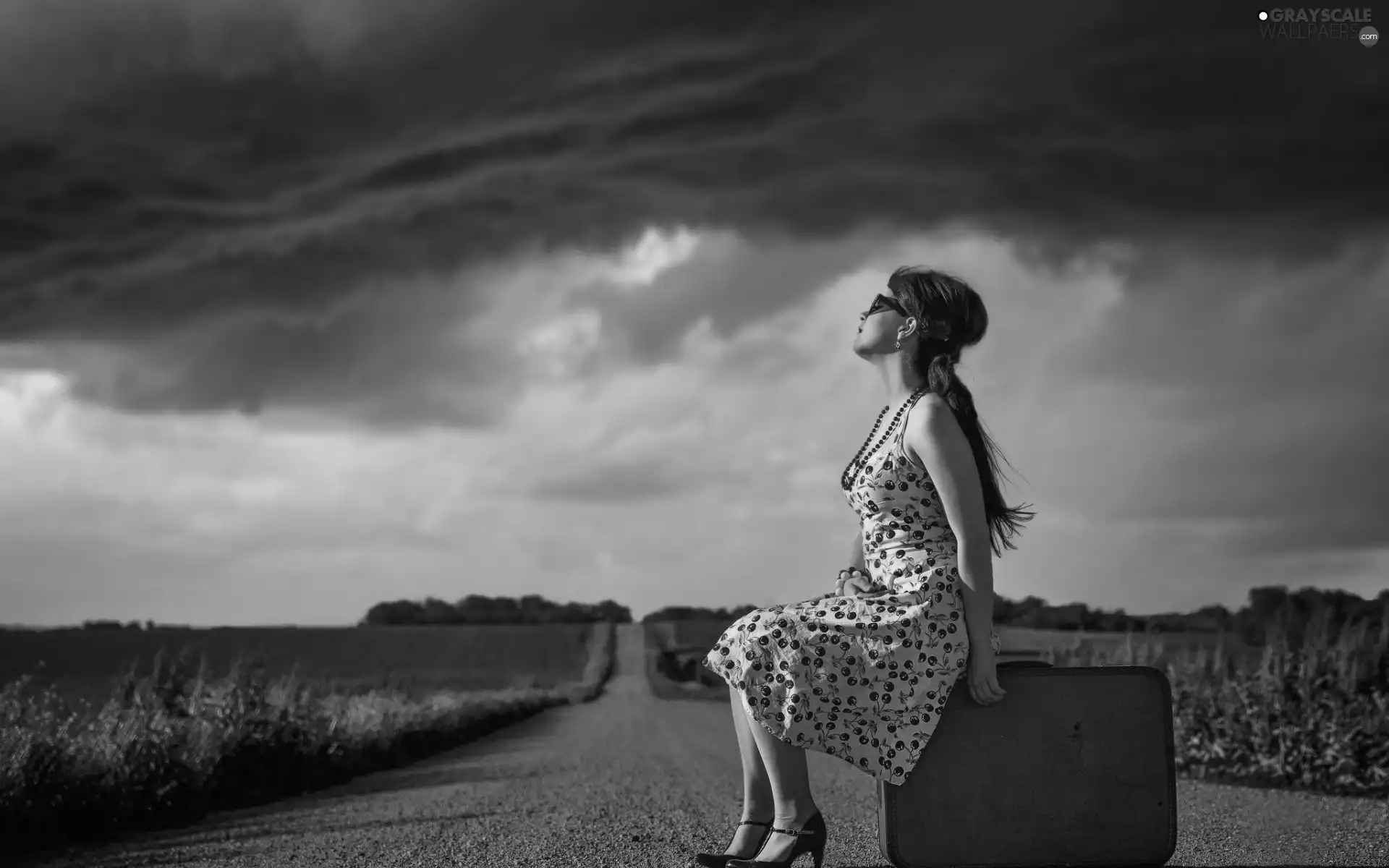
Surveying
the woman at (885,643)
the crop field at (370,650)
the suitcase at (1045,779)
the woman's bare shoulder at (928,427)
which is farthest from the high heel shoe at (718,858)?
the crop field at (370,650)

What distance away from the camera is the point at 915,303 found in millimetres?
4062

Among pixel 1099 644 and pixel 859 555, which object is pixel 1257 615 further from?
pixel 859 555

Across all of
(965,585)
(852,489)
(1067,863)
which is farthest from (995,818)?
(852,489)

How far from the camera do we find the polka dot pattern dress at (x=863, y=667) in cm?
368

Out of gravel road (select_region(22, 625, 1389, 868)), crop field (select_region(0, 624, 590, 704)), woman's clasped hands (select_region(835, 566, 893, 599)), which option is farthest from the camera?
crop field (select_region(0, 624, 590, 704))

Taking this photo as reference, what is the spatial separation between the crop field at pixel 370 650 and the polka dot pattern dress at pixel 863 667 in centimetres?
4100

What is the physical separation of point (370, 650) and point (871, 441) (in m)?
64.8

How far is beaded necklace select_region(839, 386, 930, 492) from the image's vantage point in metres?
3.99

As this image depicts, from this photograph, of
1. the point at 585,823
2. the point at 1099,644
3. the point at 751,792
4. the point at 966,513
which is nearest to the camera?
the point at 966,513

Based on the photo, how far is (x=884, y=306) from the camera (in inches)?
164

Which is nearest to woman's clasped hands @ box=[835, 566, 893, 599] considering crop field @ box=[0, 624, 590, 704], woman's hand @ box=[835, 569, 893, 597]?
woman's hand @ box=[835, 569, 893, 597]

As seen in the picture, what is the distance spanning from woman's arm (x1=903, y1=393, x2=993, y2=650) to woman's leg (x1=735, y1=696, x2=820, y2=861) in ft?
2.33

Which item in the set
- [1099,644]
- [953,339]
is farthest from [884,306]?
[1099,644]

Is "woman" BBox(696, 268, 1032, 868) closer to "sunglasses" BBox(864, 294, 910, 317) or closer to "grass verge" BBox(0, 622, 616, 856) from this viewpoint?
"sunglasses" BBox(864, 294, 910, 317)
